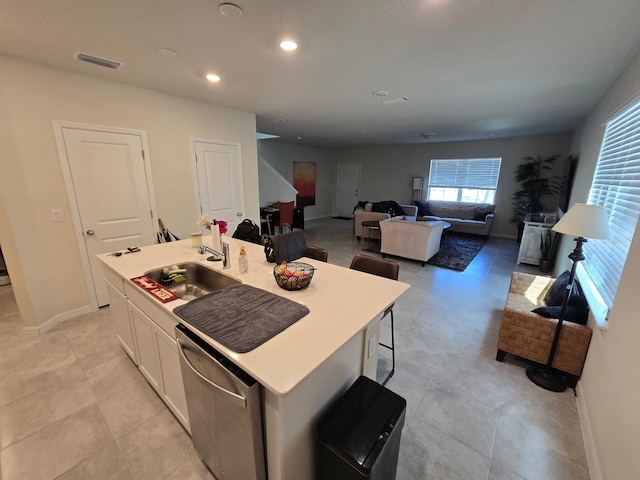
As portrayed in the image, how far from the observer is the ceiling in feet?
5.28

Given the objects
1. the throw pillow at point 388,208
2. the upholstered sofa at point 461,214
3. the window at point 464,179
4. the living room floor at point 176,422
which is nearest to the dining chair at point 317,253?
the living room floor at point 176,422

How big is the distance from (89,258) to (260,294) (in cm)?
270

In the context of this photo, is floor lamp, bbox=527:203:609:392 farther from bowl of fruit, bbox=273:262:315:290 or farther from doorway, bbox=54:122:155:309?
doorway, bbox=54:122:155:309

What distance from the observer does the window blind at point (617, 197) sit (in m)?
1.79

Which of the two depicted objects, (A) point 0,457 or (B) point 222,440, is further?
(A) point 0,457

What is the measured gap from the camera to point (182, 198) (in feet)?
12.0

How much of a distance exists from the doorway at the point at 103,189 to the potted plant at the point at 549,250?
6.09 metres

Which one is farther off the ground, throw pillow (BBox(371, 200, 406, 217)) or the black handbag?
the black handbag

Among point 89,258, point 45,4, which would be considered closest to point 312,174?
point 89,258

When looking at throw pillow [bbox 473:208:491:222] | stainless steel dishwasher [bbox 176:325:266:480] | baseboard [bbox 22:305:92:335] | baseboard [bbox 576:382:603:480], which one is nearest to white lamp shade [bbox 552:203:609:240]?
baseboard [bbox 576:382:603:480]

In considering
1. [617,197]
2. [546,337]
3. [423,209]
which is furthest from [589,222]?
[423,209]

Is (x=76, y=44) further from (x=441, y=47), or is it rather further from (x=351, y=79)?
(x=441, y=47)

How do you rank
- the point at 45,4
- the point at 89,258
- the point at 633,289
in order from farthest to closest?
1. the point at 89,258
2. the point at 45,4
3. the point at 633,289

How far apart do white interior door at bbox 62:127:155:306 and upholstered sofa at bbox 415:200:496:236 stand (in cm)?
657
